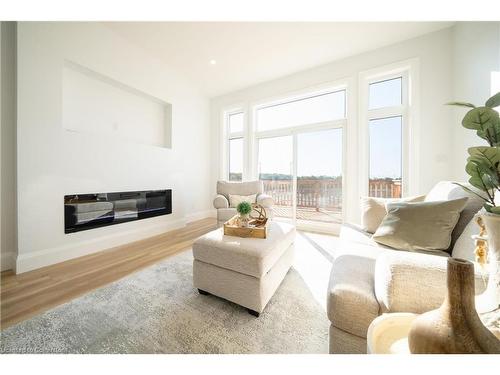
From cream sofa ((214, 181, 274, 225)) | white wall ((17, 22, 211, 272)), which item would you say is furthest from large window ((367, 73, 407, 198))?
white wall ((17, 22, 211, 272))

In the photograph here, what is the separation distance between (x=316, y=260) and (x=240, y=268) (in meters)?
1.30

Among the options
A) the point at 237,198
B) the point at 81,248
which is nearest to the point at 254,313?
the point at 237,198

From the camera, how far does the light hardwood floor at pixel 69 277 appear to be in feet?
4.70

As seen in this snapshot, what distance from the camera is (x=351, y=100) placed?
3.17 meters

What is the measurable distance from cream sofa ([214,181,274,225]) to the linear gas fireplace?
107 cm

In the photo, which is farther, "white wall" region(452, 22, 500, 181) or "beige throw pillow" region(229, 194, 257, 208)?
"beige throw pillow" region(229, 194, 257, 208)

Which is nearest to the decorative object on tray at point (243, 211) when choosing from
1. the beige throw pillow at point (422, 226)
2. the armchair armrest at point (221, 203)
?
the beige throw pillow at point (422, 226)

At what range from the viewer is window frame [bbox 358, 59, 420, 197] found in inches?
109

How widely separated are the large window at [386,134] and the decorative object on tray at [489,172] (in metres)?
2.80

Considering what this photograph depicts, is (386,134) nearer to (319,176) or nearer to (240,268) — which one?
(319,176)

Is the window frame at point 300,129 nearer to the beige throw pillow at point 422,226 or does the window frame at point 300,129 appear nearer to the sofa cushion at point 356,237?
the sofa cushion at point 356,237

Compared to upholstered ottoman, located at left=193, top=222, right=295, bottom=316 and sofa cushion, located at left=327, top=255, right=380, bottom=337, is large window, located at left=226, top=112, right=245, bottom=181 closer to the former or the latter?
upholstered ottoman, located at left=193, top=222, right=295, bottom=316

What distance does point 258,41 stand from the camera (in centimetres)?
282
